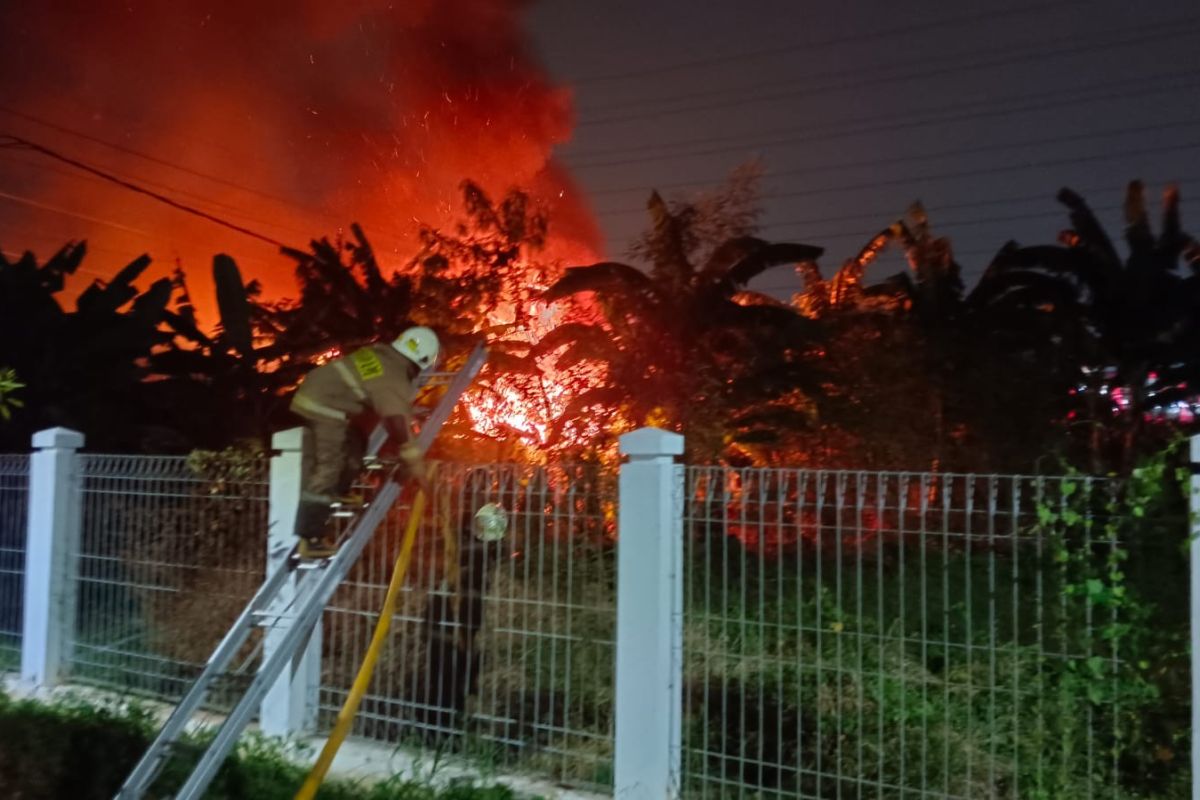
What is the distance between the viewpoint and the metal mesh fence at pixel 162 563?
22.3 feet

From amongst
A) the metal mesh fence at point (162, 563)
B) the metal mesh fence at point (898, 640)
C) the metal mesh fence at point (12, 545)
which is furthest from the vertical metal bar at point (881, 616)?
the metal mesh fence at point (12, 545)

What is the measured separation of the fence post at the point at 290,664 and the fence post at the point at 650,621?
82.6 inches

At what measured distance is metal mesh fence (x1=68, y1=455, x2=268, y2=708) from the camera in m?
6.79

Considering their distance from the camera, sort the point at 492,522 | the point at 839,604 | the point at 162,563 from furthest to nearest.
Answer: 1. the point at 162,563
2. the point at 492,522
3. the point at 839,604

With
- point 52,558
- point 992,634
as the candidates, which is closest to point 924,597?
point 992,634

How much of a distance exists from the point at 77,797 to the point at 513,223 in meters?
7.59

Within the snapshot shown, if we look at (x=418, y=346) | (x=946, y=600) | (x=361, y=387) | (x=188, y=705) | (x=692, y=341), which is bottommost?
(x=188, y=705)

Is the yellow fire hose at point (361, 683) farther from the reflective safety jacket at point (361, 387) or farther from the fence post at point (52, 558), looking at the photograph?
the fence post at point (52, 558)

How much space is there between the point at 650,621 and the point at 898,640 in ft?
3.75

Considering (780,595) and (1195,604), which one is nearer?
(1195,604)

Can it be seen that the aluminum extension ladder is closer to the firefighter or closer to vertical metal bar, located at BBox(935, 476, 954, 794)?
the firefighter

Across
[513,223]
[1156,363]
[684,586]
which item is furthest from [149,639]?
[1156,363]

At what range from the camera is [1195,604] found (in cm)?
387

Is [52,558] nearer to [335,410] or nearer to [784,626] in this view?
[335,410]
